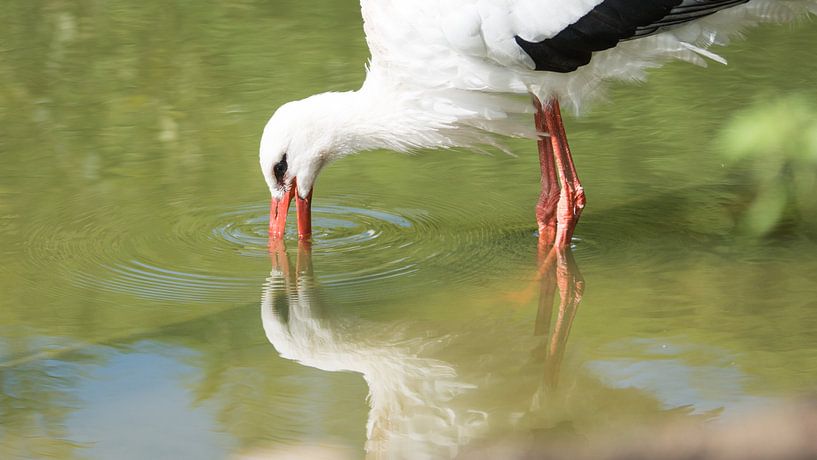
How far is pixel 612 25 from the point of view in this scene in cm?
503

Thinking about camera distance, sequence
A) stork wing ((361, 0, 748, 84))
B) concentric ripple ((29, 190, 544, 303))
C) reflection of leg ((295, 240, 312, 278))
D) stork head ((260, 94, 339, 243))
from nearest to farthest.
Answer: stork wing ((361, 0, 748, 84)) → concentric ripple ((29, 190, 544, 303)) → reflection of leg ((295, 240, 312, 278)) → stork head ((260, 94, 339, 243))

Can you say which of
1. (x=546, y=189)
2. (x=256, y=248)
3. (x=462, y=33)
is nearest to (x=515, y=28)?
(x=462, y=33)

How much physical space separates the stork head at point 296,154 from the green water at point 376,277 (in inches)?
5.7

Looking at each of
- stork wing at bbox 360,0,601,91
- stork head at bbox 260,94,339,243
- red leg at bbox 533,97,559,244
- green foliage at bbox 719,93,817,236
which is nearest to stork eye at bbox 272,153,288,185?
stork head at bbox 260,94,339,243

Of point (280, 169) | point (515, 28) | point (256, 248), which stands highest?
point (515, 28)

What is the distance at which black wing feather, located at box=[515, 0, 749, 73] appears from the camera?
4.98 meters

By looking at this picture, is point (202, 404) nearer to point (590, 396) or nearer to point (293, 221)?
point (590, 396)

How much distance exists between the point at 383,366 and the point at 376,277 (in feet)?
2.46

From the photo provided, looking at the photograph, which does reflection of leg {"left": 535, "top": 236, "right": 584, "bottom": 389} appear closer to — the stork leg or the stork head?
the stork leg

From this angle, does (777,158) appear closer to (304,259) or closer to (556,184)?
(556,184)

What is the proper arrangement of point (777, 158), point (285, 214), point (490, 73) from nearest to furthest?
point (490, 73) < point (285, 214) < point (777, 158)

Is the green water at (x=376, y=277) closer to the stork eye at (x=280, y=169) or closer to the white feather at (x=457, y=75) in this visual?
the stork eye at (x=280, y=169)

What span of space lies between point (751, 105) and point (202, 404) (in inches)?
160

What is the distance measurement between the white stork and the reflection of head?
629mm
